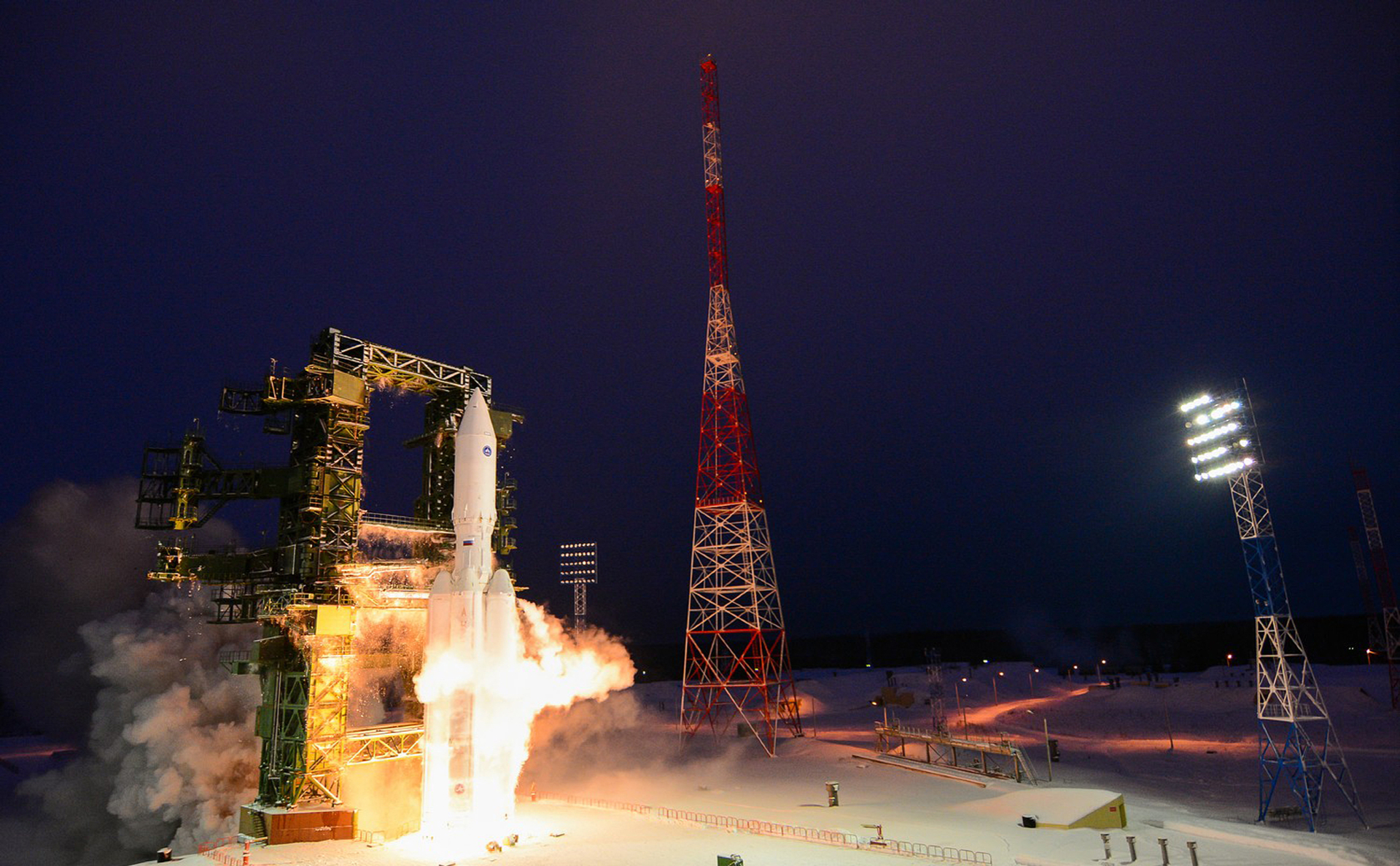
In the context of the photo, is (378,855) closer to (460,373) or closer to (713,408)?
(460,373)

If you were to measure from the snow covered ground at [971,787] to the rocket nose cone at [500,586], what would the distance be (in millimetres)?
9422

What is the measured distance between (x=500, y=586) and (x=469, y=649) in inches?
115

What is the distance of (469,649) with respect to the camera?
107 ft

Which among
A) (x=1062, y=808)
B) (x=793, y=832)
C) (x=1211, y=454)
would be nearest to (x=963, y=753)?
(x=1062, y=808)

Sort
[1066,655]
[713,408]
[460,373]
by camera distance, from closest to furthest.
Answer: [460,373]
[713,408]
[1066,655]

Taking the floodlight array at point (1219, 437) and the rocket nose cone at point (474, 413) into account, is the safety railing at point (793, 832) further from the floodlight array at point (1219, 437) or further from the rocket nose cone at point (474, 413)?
the floodlight array at point (1219, 437)

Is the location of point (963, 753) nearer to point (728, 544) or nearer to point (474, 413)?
point (728, 544)

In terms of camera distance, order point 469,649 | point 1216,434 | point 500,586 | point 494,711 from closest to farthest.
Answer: point 494,711
point 469,649
point 500,586
point 1216,434

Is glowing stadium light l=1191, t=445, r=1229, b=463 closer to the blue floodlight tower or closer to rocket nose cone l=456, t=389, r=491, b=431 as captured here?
the blue floodlight tower

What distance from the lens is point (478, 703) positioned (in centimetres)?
3206

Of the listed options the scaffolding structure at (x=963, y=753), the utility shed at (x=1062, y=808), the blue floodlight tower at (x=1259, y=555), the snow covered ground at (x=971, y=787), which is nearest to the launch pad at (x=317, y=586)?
the snow covered ground at (x=971, y=787)

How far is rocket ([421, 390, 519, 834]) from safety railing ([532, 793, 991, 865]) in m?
6.15

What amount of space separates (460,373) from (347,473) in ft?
30.6

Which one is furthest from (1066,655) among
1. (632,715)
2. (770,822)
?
(770,822)
